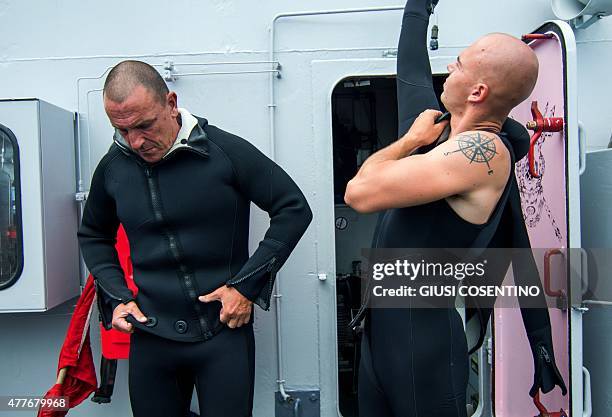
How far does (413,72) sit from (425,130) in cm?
30

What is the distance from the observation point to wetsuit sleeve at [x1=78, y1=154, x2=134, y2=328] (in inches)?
82.1

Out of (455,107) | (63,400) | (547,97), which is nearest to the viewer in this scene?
(455,107)

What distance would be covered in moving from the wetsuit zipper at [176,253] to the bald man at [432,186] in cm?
60

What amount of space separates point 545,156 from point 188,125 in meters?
1.43

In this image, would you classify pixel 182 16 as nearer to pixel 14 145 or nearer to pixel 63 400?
pixel 14 145

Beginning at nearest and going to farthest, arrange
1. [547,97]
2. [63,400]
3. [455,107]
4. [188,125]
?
[455,107], [188,125], [547,97], [63,400]

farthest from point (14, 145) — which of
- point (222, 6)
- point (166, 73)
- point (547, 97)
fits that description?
point (547, 97)

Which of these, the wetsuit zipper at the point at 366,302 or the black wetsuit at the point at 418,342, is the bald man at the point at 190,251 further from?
the black wetsuit at the point at 418,342

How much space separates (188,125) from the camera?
2.01m

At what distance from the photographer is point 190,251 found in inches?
77.8

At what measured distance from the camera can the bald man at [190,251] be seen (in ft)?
6.46

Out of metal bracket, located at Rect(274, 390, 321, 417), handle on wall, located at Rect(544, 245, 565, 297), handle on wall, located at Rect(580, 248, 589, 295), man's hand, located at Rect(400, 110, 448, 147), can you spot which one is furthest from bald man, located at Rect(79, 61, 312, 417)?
handle on wall, located at Rect(580, 248, 589, 295)

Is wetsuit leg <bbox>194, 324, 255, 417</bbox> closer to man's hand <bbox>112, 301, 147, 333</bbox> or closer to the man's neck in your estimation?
man's hand <bbox>112, 301, 147, 333</bbox>

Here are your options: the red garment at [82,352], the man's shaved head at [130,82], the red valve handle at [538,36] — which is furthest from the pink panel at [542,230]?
the red garment at [82,352]
